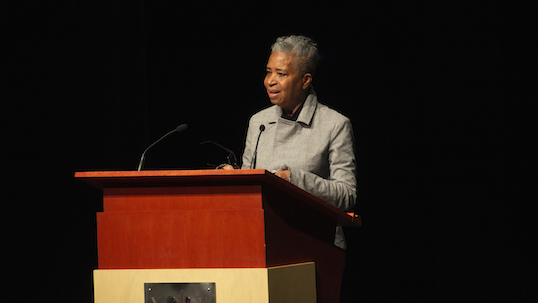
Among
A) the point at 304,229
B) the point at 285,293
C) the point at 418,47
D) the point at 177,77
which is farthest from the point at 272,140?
the point at 177,77

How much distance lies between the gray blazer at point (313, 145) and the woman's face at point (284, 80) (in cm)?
7

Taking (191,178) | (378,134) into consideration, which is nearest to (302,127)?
(191,178)

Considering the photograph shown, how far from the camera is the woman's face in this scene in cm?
232

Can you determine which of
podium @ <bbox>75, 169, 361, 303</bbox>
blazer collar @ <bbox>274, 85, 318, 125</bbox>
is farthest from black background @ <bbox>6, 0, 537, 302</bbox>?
podium @ <bbox>75, 169, 361, 303</bbox>

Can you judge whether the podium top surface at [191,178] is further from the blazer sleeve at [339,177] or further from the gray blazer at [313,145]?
the gray blazer at [313,145]

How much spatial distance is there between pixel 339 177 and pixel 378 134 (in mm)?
1157

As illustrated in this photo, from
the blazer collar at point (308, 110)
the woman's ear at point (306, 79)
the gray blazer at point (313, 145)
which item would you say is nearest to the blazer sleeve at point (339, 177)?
the gray blazer at point (313, 145)

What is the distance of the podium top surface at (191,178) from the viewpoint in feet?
4.85

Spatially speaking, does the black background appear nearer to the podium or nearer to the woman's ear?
the woman's ear

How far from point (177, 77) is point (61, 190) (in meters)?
1.07

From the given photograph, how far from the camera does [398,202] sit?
3.23 m

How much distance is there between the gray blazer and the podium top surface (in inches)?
22.2

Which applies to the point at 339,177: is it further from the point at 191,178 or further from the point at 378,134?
the point at 378,134

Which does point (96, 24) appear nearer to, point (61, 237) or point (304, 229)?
point (61, 237)
